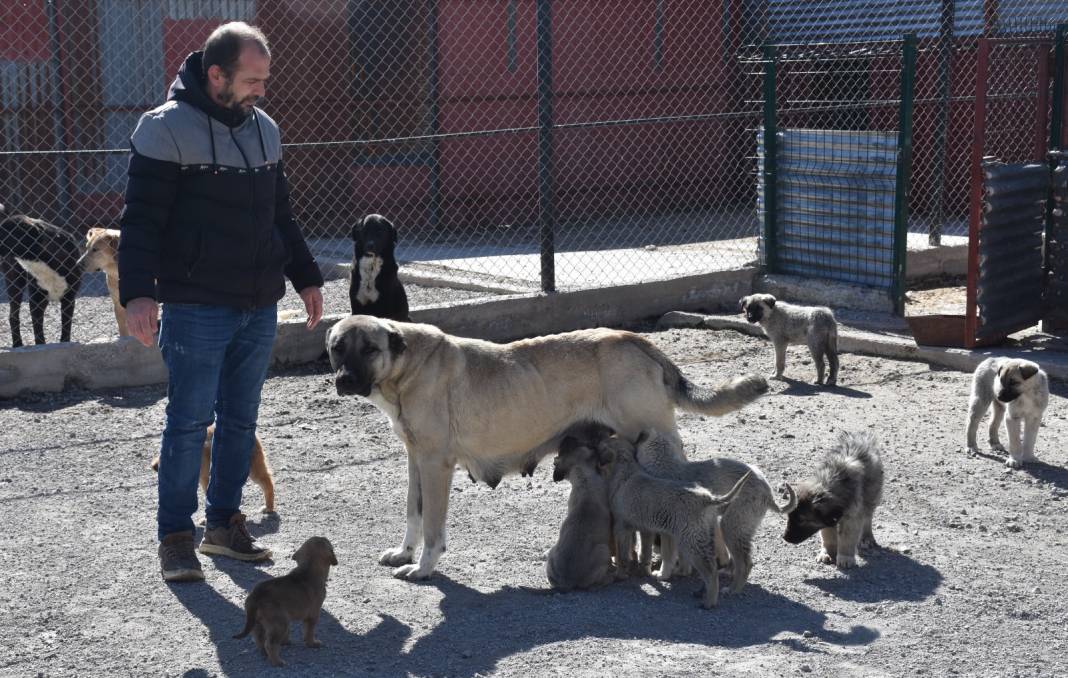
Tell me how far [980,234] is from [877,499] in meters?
4.45

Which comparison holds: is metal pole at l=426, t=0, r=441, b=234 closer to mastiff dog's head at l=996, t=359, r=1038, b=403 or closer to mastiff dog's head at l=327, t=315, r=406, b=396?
mastiff dog's head at l=996, t=359, r=1038, b=403

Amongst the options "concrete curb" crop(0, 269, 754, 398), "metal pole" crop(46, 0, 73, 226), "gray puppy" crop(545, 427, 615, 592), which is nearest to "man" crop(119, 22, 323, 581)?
"gray puppy" crop(545, 427, 615, 592)

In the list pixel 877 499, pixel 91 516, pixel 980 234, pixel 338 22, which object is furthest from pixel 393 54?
pixel 877 499

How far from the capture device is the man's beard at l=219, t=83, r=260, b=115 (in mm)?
5496

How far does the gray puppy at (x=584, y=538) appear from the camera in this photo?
5672mm

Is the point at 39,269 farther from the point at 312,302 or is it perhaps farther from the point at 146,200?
the point at 146,200

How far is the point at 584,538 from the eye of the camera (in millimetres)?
5684

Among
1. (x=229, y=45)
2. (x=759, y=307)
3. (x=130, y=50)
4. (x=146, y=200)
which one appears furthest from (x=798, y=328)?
(x=130, y=50)

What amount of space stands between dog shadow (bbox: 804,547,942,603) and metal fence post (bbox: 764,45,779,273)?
21.6ft

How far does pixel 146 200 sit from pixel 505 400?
179cm

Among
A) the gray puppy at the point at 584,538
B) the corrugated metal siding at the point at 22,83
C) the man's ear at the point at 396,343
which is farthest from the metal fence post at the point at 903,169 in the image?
the corrugated metal siding at the point at 22,83

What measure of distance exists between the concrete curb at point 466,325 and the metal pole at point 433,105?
17.7 feet

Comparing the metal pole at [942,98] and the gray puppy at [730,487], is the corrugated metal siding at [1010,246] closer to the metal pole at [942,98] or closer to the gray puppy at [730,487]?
the metal pole at [942,98]

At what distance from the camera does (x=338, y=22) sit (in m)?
16.7
